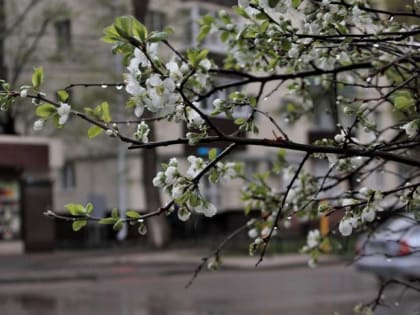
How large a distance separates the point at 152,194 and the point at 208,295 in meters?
10.8

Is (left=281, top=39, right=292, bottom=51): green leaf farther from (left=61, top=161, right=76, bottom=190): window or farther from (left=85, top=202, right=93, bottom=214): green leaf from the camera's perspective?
(left=61, top=161, right=76, bottom=190): window

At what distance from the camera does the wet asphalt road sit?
12820mm

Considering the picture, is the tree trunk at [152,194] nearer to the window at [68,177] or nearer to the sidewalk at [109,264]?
the sidewalk at [109,264]

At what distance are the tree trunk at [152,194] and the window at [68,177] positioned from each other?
9.03 metres

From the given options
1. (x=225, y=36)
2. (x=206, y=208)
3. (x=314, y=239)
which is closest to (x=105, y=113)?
(x=206, y=208)

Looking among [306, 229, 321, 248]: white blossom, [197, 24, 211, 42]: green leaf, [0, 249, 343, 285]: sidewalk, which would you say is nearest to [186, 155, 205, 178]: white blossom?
[197, 24, 211, 42]: green leaf

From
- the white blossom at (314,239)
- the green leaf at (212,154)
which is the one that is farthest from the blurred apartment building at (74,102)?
the green leaf at (212,154)

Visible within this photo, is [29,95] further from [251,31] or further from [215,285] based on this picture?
[215,285]

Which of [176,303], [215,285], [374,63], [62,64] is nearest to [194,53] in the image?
[374,63]

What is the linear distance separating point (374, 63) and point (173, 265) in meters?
17.3

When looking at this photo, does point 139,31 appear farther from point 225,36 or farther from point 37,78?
point 225,36

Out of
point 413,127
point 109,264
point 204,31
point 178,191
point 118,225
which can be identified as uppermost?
point 204,31

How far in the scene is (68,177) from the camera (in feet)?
117

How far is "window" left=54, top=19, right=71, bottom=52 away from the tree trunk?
3.92 m
